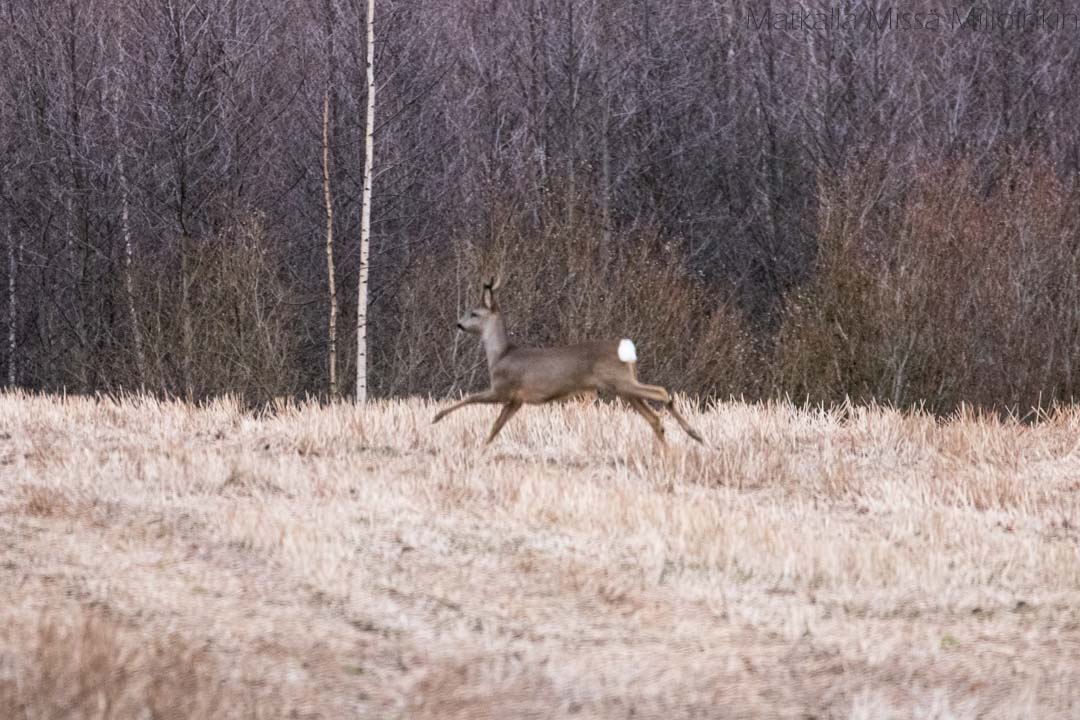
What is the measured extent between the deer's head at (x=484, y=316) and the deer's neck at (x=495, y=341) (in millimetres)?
25

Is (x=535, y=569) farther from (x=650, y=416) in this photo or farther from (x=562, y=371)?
(x=650, y=416)

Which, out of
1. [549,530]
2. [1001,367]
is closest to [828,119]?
[1001,367]

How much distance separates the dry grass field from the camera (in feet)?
18.7

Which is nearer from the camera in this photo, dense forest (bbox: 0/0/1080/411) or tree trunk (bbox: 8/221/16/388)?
dense forest (bbox: 0/0/1080/411)

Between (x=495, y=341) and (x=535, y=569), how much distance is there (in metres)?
4.01

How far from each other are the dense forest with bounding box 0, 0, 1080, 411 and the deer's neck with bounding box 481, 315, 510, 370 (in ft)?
26.6

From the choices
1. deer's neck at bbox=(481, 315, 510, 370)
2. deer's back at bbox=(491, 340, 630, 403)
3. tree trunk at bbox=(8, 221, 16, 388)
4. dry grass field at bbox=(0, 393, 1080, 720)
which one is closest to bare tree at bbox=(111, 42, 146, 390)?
tree trunk at bbox=(8, 221, 16, 388)

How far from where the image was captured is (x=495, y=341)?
11680mm

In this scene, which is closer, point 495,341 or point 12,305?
point 495,341

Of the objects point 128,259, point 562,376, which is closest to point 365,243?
point 562,376

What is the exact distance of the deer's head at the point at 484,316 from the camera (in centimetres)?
1177

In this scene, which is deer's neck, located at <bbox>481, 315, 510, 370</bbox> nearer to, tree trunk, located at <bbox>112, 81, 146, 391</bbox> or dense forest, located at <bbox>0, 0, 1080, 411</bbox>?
dense forest, located at <bbox>0, 0, 1080, 411</bbox>

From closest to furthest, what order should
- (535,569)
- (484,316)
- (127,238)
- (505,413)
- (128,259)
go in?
(535,569), (505,413), (484,316), (128,259), (127,238)

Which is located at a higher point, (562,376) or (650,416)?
(562,376)
